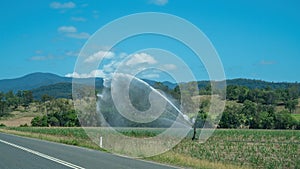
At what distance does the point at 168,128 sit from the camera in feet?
60.1

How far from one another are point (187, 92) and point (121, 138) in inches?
306

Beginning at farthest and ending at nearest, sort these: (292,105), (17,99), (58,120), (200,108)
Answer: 1. (17,99)
2. (292,105)
3. (58,120)
4. (200,108)

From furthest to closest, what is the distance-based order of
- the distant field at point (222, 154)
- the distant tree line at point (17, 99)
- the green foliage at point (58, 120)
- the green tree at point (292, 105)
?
the distant tree line at point (17, 99)
the green tree at point (292, 105)
the green foliage at point (58, 120)
the distant field at point (222, 154)

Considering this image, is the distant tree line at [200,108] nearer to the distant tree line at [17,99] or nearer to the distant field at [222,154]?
the distant tree line at [17,99]

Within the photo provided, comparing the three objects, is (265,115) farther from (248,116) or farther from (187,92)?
(187,92)

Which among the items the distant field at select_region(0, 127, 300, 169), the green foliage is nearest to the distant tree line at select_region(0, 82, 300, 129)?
the green foliage

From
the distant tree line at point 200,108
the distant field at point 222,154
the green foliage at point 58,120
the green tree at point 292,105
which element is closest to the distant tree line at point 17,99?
the distant tree line at point 200,108

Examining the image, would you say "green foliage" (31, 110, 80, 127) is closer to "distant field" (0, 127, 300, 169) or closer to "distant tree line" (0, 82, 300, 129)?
"distant tree line" (0, 82, 300, 129)

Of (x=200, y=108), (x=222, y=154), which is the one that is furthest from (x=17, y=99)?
(x=200, y=108)

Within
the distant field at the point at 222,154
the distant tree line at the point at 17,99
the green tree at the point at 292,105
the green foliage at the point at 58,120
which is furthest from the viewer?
the distant tree line at the point at 17,99

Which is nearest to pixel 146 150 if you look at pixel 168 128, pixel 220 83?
pixel 168 128

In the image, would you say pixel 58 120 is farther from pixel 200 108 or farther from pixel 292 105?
pixel 200 108

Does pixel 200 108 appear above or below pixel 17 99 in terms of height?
below

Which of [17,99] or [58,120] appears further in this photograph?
[17,99]
